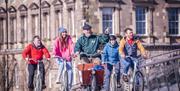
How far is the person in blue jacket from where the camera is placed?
2484 centimetres

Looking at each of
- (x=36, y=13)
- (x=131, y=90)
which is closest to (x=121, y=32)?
(x=36, y=13)

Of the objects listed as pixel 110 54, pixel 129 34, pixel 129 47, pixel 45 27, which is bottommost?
pixel 110 54

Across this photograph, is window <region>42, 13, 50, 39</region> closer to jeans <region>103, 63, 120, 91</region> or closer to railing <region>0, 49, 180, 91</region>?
railing <region>0, 49, 180, 91</region>

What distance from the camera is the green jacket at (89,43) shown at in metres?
24.7

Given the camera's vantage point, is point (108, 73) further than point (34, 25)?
No

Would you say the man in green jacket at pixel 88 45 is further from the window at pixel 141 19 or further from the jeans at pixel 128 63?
the window at pixel 141 19

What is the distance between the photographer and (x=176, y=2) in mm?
55562

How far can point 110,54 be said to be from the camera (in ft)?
81.7

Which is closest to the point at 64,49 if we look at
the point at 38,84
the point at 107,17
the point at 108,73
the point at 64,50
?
the point at 64,50

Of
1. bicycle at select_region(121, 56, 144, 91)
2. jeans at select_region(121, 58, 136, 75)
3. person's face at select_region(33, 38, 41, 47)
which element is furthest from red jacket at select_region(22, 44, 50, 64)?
bicycle at select_region(121, 56, 144, 91)

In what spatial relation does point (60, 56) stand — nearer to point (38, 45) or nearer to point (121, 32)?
point (38, 45)

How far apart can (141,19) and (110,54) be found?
2986 cm

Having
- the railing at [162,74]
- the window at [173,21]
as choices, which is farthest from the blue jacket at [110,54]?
the window at [173,21]

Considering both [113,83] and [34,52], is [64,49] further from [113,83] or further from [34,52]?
[113,83]
